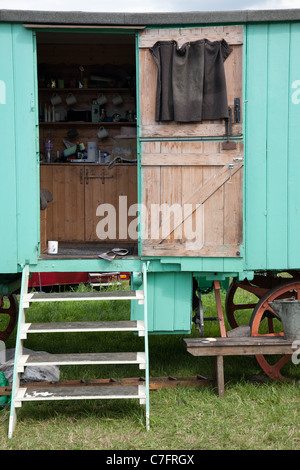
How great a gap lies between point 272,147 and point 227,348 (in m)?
2.02

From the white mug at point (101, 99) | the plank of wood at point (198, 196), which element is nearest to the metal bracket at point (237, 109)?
the plank of wood at point (198, 196)

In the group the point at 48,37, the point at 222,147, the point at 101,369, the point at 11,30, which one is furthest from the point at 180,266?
the point at 48,37

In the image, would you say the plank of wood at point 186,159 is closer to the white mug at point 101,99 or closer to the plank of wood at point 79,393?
the plank of wood at point 79,393

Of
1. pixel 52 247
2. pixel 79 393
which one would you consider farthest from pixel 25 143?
pixel 79 393

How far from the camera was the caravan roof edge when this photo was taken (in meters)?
5.27

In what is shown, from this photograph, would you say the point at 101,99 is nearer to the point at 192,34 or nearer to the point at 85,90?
the point at 85,90

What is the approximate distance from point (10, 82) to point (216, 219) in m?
2.39

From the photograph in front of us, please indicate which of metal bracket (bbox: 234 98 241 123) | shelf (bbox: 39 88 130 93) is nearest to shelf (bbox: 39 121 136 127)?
shelf (bbox: 39 88 130 93)

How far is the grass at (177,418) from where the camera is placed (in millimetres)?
4484

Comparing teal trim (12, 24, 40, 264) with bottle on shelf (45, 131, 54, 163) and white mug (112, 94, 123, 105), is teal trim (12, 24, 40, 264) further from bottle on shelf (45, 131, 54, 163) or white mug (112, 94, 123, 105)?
white mug (112, 94, 123, 105)

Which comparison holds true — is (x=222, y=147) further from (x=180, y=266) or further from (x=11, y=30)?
(x=11, y=30)

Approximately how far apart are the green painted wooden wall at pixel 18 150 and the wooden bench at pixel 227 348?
1.84 metres

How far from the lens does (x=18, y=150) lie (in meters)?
5.40
